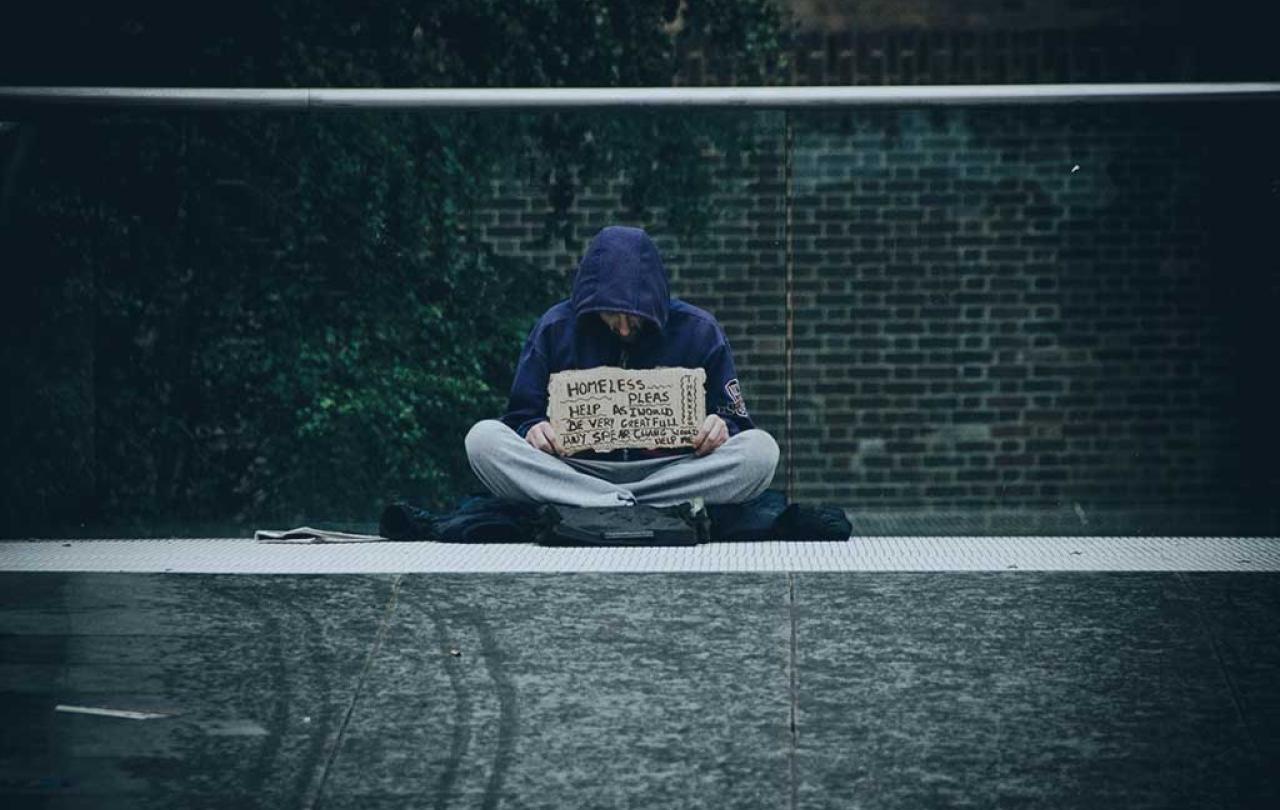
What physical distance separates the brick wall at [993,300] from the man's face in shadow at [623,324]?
41cm

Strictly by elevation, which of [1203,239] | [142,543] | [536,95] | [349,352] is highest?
[536,95]

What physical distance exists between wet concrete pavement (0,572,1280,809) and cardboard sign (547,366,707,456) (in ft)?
2.16

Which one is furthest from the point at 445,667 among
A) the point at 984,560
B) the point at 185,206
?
the point at 185,206

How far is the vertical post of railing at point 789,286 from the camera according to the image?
5789 millimetres

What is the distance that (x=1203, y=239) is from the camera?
225 inches

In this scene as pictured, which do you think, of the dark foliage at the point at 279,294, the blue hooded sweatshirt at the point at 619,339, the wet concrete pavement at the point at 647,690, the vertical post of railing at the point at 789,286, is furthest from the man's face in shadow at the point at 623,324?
the wet concrete pavement at the point at 647,690

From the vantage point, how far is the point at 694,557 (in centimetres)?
484

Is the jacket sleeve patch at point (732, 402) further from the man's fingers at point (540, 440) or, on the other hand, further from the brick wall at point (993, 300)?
the man's fingers at point (540, 440)

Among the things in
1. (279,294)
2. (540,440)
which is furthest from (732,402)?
(279,294)

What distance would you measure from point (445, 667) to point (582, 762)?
52cm

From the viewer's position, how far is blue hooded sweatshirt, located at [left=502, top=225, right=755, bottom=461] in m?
5.33

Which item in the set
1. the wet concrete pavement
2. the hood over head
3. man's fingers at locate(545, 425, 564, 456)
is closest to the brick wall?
the hood over head

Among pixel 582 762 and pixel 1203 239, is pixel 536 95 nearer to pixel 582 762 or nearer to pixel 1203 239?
pixel 1203 239

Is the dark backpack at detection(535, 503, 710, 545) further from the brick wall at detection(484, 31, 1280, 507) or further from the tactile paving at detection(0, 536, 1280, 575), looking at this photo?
the brick wall at detection(484, 31, 1280, 507)
